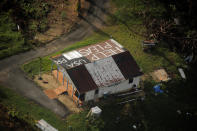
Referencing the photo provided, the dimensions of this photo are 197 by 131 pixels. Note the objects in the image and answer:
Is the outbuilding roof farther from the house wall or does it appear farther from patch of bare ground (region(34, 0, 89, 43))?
patch of bare ground (region(34, 0, 89, 43))

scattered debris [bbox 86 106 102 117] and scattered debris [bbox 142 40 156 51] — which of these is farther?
scattered debris [bbox 142 40 156 51]

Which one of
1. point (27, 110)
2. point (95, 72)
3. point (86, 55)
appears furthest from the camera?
point (86, 55)

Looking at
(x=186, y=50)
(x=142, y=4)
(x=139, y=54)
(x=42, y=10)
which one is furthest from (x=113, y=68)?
(x=142, y=4)

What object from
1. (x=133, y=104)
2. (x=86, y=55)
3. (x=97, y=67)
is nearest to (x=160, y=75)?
(x=133, y=104)

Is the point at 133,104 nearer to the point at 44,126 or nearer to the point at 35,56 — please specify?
the point at 44,126

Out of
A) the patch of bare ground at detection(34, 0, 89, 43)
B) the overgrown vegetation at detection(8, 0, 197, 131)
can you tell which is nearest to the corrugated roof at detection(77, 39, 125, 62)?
the overgrown vegetation at detection(8, 0, 197, 131)

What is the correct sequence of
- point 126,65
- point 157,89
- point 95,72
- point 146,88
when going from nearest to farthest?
point 95,72
point 126,65
point 157,89
point 146,88
